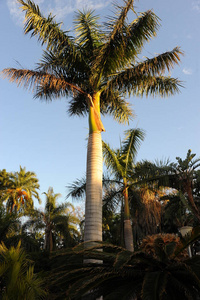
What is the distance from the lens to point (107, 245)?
579 cm

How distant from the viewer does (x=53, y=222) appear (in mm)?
24359

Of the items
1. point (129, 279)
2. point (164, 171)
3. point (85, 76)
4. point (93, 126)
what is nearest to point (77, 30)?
point (85, 76)

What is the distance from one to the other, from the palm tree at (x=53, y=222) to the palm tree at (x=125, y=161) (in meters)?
9.88

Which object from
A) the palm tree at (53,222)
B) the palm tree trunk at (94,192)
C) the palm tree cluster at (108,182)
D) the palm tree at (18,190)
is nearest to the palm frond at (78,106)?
the palm tree cluster at (108,182)

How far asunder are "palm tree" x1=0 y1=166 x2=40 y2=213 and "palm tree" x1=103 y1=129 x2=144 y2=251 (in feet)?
70.3

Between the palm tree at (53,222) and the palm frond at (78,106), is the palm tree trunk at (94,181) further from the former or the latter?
the palm tree at (53,222)

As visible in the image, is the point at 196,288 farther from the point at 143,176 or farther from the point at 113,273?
the point at 143,176

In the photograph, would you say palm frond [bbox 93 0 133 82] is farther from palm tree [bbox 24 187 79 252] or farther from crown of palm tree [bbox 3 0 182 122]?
palm tree [bbox 24 187 79 252]

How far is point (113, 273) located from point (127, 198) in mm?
10338

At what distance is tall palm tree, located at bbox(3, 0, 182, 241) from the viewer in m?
9.63

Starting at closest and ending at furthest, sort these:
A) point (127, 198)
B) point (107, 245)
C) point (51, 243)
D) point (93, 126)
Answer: point (107, 245) < point (93, 126) < point (127, 198) < point (51, 243)

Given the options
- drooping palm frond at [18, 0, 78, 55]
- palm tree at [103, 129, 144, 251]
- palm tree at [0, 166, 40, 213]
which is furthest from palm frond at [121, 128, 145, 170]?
palm tree at [0, 166, 40, 213]

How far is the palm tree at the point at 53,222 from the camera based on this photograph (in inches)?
934

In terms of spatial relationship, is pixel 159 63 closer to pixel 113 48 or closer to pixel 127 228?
pixel 113 48
